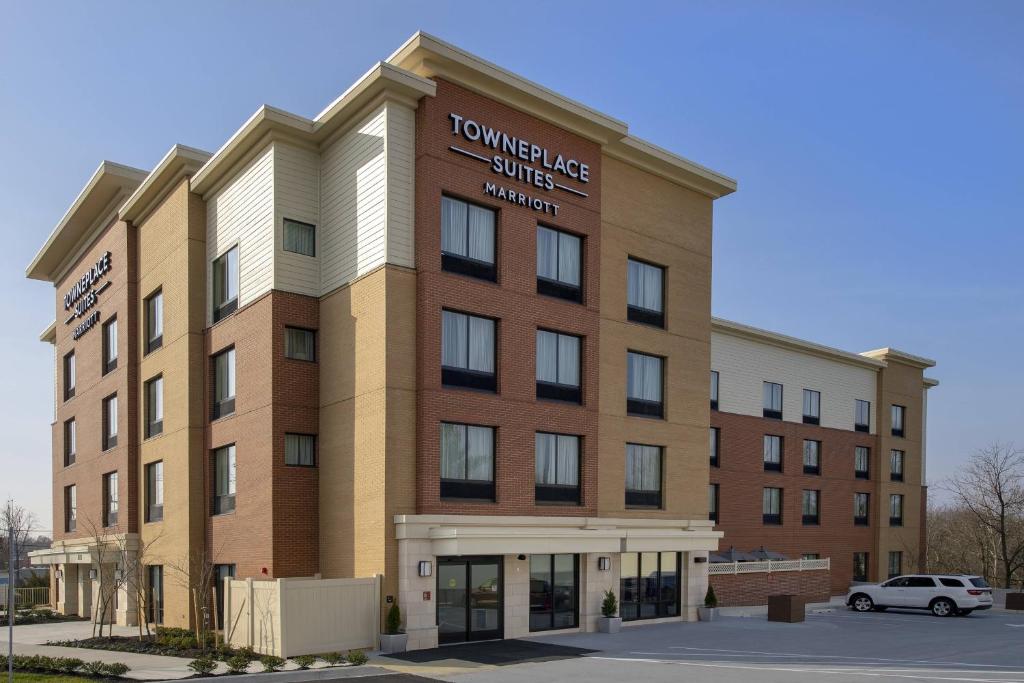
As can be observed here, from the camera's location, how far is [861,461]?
55.0m

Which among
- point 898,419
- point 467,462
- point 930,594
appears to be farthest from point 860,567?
point 467,462

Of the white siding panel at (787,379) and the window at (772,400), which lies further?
the window at (772,400)

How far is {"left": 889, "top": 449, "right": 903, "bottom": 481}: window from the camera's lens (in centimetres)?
5650

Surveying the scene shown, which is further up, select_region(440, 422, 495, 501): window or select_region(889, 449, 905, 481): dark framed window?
select_region(440, 422, 495, 501): window

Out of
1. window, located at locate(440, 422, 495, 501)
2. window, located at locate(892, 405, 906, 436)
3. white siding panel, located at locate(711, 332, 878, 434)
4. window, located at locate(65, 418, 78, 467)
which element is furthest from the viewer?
window, located at locate(892, 405, 906, 436)

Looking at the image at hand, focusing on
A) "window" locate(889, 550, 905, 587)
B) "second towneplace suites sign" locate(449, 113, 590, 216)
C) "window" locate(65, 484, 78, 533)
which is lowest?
"window" locate(889, 550, 905, 587)

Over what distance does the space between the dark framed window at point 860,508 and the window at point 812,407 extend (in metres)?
5.78

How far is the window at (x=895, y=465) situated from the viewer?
56.5 m

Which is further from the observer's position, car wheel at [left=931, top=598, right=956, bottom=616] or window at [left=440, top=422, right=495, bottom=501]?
car wheel at [left=931, top=598, right=956, bottom=616]

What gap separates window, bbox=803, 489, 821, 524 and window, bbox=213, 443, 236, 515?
3278cm

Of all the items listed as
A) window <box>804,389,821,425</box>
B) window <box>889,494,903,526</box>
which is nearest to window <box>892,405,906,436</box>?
window <box>889,494,903,526</box>

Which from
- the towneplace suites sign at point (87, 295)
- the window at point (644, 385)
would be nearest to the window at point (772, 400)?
the window at point (644, 385)

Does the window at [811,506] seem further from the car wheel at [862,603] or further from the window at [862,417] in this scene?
the car wheel at [862,603]

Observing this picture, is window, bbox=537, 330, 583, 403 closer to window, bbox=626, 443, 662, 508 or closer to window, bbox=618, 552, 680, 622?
window, bbox=626, 443, 662, 508
